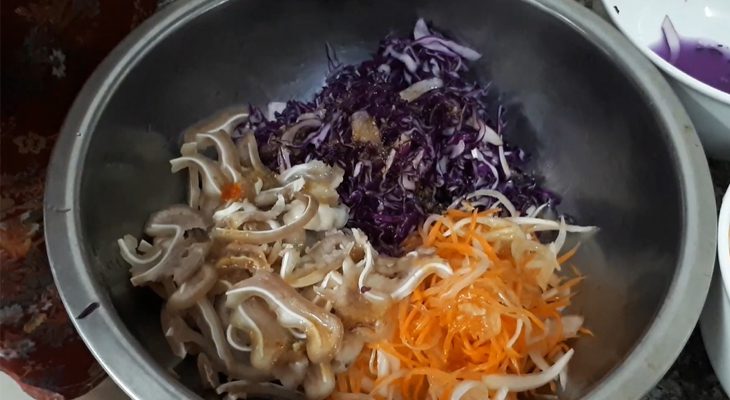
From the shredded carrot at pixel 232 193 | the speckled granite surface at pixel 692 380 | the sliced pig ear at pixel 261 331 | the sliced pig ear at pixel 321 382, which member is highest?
the shredded carrot at pixel 232 193

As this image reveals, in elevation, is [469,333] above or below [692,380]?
above

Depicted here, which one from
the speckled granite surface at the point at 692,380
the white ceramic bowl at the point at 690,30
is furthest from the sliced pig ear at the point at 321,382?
the white ceramic bowl at the point at 690,30

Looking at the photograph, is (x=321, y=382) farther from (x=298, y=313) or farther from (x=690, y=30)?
(x=690, y=30)

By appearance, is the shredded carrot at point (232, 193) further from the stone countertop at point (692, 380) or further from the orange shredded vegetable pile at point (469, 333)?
the stone countertop at point (692, 380)

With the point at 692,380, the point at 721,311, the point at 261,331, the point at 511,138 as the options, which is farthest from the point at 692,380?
the point at 261,331

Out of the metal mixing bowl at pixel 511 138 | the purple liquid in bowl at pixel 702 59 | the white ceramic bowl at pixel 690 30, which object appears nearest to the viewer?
the metal mixing bowl at pixel 511 138

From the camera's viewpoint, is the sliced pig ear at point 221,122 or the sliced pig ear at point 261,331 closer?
the sliced pig ear at point 261,331
